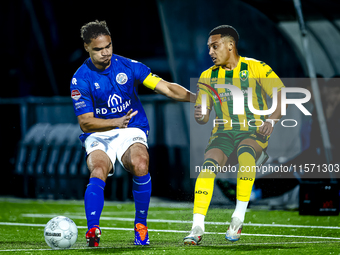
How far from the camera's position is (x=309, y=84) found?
959cm

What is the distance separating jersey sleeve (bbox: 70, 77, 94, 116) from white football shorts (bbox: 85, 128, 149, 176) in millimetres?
246

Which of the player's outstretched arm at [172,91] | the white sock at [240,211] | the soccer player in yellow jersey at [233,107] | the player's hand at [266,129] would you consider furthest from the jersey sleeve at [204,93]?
the white sock at [240,211]

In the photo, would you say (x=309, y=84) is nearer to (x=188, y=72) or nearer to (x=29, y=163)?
(x=188, y=72)

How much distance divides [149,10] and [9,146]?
5.11m

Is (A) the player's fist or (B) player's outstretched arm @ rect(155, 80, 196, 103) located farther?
(B) player's outstretched arm @ rect(155, 80, 196, 103)

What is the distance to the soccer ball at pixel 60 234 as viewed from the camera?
4.98 m

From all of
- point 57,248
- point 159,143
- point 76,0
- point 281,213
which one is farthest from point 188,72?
point 57,248

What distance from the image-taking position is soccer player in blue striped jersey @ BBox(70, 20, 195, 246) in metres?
5.38

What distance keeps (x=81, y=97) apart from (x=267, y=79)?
1.66 meters

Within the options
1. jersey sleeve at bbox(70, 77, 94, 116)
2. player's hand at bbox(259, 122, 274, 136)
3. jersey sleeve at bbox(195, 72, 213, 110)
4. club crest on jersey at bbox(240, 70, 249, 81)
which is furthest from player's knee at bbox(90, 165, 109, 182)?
club crest on jersey at bbox(240, 70, 249, 81)

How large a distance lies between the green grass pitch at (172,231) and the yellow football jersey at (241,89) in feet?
3.48

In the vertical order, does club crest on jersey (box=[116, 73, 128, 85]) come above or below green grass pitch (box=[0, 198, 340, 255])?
above

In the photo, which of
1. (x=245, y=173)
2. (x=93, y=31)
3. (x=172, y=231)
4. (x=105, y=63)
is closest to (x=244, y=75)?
(x=245, y=173)

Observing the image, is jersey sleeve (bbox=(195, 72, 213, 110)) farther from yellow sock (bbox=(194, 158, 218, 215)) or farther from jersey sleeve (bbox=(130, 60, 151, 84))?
yellow sock (bbox=(194, 158, 218, 215))
